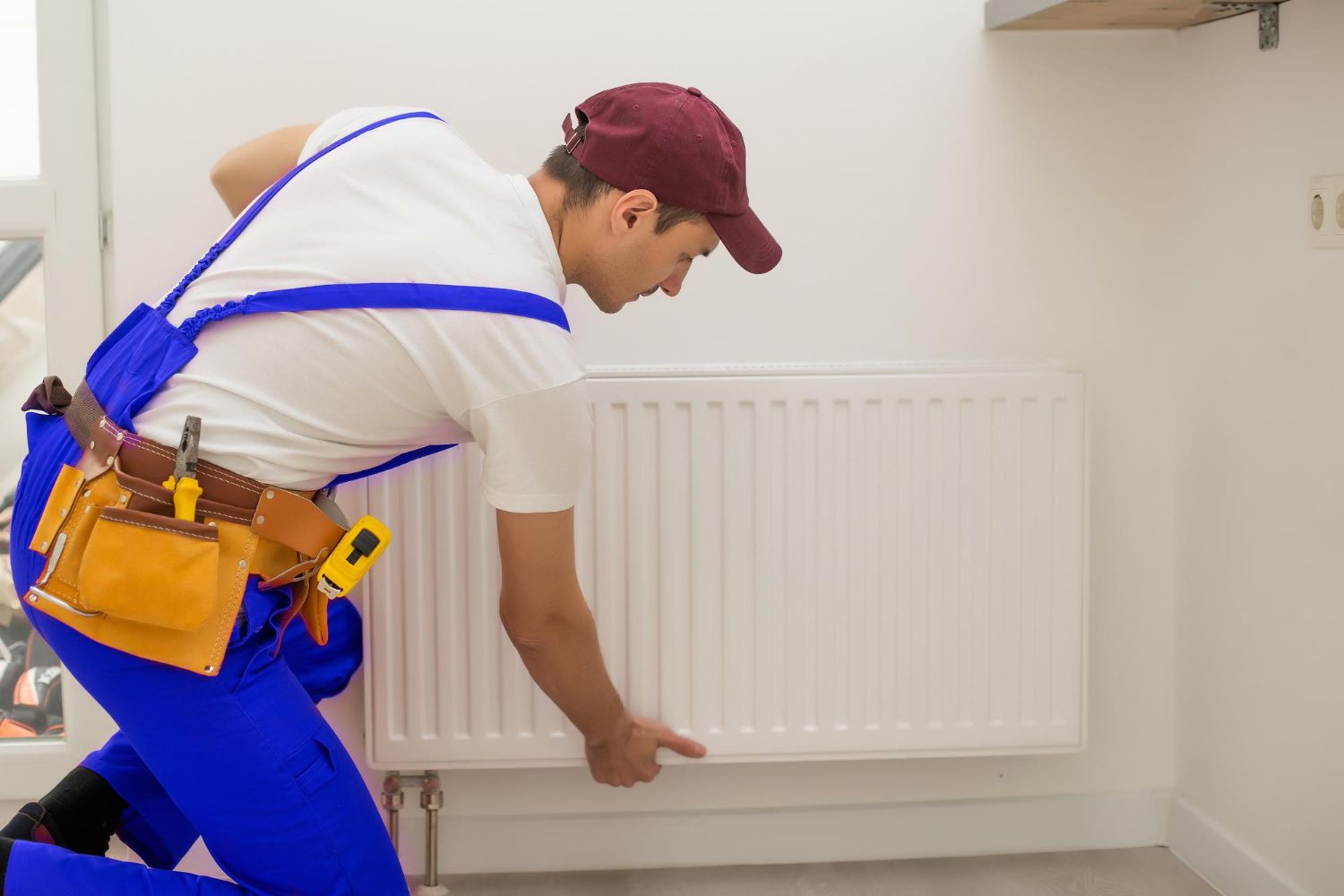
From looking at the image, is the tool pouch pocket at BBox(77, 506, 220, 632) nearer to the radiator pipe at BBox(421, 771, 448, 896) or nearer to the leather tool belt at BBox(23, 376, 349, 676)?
the leather tool belt at BBox(23, 376, 349, 676)

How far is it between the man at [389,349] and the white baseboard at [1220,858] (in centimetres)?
103

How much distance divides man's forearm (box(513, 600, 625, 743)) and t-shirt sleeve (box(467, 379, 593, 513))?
0.57 ft

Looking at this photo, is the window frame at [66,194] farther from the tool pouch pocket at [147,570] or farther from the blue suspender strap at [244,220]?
the tool pouch pocket at [147,570]

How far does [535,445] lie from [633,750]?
577 millimetres

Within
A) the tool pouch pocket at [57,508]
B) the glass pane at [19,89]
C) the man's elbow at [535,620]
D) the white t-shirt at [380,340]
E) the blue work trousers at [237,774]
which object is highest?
the glass pane at [19,89]

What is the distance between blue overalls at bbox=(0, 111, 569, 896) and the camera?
3.82ft

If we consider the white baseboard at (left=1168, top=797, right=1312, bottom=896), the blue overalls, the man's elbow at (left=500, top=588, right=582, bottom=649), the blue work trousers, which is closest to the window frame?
the blue overalls

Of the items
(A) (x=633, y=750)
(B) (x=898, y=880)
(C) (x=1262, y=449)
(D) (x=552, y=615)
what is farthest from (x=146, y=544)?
(C) (x=1262, y=449)

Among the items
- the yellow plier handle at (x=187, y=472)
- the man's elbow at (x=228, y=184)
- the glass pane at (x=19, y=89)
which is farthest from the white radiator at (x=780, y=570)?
the glass pane at (x=19, y=89)

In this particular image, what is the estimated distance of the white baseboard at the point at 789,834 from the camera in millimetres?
1815

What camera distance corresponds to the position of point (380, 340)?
1144 mm

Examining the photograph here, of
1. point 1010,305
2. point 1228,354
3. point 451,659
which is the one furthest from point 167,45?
point 1228,354

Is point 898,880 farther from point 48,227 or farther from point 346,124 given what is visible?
point 48,227

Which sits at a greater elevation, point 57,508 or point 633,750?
point 57,508
